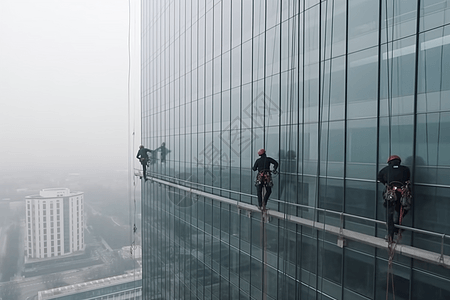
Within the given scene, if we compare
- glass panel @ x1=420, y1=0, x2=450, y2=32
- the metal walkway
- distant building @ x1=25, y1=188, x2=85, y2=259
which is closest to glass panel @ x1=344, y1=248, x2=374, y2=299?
the metal walkway

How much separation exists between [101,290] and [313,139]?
3150cm

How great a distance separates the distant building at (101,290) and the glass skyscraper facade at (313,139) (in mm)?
19104

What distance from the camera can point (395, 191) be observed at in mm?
5750

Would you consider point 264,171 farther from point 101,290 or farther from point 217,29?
point 101,290

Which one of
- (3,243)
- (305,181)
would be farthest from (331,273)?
(3,243)

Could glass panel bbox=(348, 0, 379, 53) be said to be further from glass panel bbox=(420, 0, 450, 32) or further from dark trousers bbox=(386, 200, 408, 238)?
dark trousers bbox=(386, 200, 408, 238)

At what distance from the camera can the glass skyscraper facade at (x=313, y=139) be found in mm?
5746

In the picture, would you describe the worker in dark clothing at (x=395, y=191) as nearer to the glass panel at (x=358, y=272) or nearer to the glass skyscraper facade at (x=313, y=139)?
the glass skyscraper facade at (x=313, y=139)

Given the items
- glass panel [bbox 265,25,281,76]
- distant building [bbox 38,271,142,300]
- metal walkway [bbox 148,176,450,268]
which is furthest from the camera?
distant building [bbox 38,271,142,300]

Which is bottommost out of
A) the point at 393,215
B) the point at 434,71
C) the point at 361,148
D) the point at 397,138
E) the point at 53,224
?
the point at 53,224

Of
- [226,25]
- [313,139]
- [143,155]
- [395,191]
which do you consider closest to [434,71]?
[395,191]

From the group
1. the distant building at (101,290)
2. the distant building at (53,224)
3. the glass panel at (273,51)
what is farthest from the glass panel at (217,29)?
the distant building at (53,224)

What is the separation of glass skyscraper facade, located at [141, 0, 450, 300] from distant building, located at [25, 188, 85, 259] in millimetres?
20201

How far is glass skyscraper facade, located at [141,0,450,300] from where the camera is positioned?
575cm
